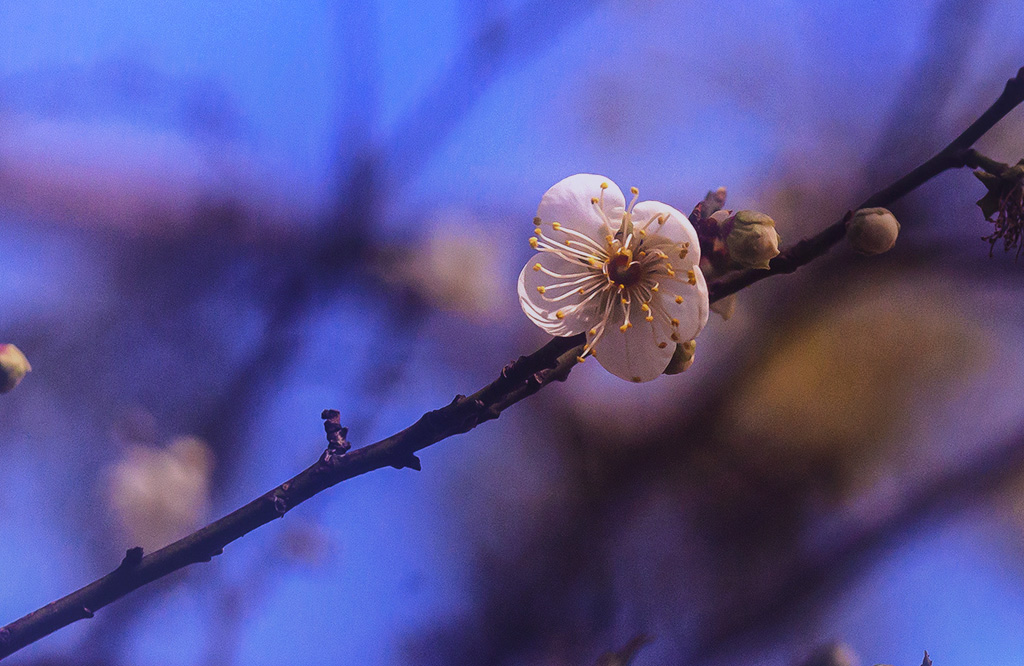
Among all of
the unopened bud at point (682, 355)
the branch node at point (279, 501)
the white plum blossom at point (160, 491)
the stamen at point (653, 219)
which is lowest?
the unopened bud at point (682, 355)

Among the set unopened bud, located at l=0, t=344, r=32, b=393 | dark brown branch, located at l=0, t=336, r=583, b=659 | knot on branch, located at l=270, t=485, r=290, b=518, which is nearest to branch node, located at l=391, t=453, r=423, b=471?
dark brown branch, located at l=0, t=336, r=583, b=659

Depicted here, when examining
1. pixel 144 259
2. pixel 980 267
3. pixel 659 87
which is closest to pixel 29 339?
pixel 144 259

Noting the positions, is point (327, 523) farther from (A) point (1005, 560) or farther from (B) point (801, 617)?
(A) point (1005, 560)

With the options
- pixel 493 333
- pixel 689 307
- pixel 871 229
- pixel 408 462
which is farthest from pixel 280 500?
pixel 871 229

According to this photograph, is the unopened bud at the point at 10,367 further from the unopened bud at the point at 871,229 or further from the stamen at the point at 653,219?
the unopened bud at the point at 871,229

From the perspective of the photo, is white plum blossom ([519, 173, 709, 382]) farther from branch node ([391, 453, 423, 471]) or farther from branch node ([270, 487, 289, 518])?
branch node ([270, 487, 289, 518])

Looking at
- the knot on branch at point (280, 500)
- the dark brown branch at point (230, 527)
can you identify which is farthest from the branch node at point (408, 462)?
the knot on branch at point (280, 500)

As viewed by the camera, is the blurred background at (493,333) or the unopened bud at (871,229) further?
the blurred background at (493,333)
